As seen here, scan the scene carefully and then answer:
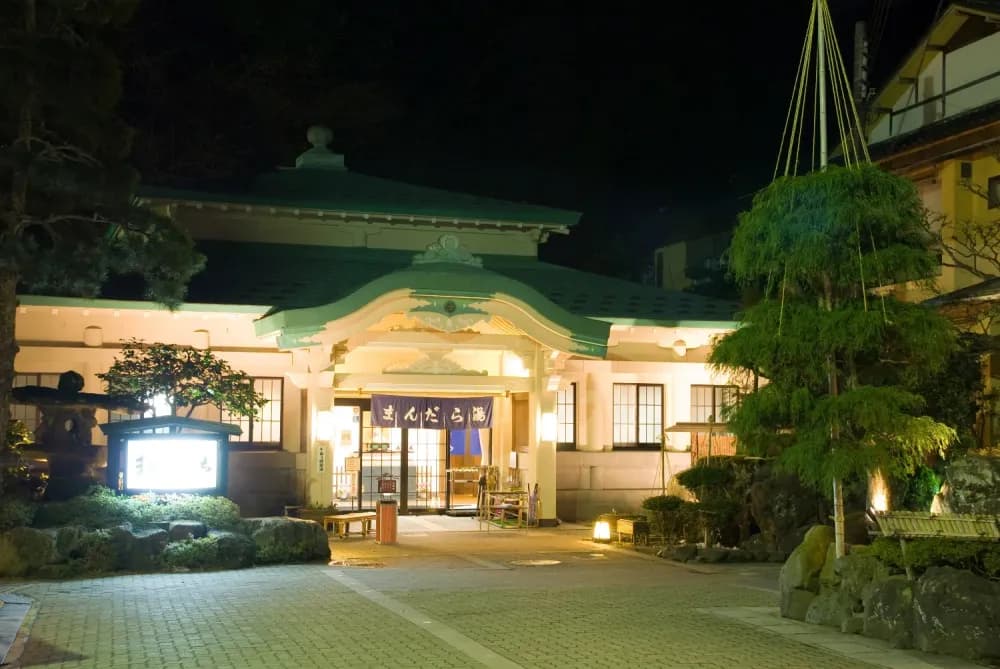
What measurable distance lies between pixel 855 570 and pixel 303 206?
15.6 m

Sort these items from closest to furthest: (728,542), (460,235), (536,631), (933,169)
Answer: (536,631), (728,542), (933,169), (460,235)

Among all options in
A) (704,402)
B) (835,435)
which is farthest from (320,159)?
(835,435)

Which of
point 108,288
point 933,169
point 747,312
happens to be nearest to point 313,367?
point 108,288

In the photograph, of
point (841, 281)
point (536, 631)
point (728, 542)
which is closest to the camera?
point (536, 631)

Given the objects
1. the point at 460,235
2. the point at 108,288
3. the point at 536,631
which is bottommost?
the point at 536,631

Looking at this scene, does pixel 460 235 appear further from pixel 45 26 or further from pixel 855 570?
pixel 855 570

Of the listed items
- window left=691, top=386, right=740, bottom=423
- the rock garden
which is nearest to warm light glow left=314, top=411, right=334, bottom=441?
the rock garden

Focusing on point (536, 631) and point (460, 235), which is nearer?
point (536, 631)

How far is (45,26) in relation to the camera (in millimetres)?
16625

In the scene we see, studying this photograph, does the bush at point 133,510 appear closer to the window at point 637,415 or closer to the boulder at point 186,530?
the boulder at point 186,530

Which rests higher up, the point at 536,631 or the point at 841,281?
the point at 841,281

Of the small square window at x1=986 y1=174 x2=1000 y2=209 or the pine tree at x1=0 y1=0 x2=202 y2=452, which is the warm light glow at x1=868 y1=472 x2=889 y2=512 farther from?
the pine tree at x1=0 y1=0 x2=202 y2=452

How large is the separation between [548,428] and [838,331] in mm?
10059

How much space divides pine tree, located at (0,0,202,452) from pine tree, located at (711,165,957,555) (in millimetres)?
9254
